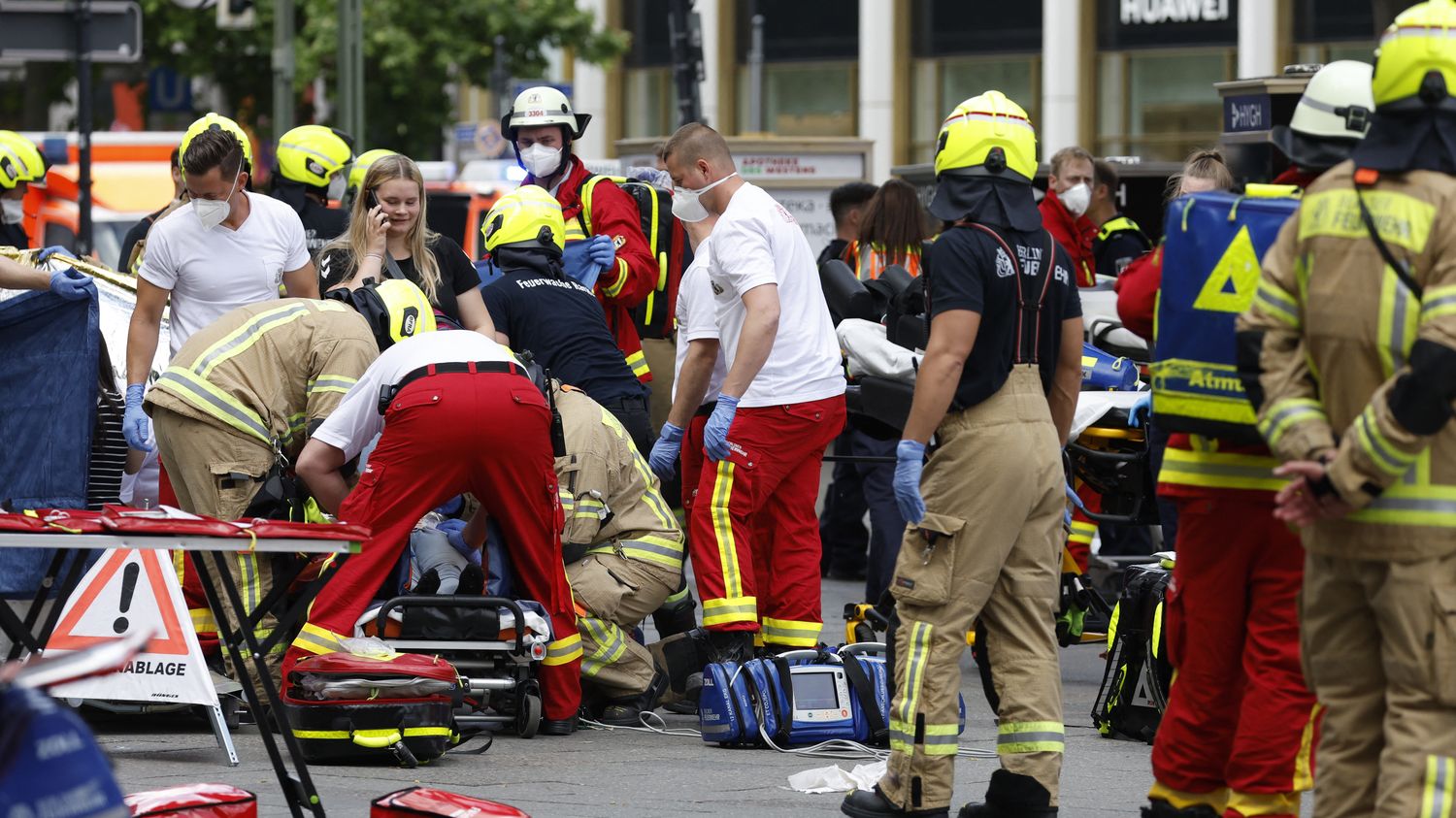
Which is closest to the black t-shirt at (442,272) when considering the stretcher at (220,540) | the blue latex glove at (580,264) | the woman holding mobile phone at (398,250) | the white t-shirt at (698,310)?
the woman holding mobile phone at (398,250)

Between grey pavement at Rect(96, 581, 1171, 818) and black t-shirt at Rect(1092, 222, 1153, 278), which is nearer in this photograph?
grey pavement at Rect(96, 581, 1171, 818)

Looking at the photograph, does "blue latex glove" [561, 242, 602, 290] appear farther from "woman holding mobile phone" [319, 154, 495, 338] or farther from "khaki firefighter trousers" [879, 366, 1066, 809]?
"khaki firefighter trousers" [879, 366, 1066, 809]

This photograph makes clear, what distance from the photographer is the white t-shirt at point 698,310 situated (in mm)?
8109

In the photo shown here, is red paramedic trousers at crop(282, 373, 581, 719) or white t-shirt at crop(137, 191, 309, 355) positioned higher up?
white t-shirt at crop(137, 191, 309, 355)

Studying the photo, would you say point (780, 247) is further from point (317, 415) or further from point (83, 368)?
point (83, 368)

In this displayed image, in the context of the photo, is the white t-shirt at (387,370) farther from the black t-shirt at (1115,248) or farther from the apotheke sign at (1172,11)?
the apotheke sign at (1172,11)

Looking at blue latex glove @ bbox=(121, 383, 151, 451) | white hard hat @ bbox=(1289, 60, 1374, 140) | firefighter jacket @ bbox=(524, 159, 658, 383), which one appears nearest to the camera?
white hard hat @ bbox=(1289, 60, 1374, 140)

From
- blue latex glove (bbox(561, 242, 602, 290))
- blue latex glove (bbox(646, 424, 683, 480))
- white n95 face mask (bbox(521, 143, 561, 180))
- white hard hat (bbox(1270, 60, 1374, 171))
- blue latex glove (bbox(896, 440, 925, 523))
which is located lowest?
blue latex glove (bbox(646, 424, 683, 480))

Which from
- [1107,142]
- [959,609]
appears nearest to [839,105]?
[1107,142]

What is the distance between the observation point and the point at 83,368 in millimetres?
8305

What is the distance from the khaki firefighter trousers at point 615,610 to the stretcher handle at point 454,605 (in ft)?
1.56

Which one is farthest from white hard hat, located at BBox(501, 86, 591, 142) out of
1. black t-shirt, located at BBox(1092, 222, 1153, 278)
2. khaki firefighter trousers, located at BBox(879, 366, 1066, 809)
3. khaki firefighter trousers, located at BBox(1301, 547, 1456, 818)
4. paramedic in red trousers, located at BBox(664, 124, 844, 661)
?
khaki firefighter trousers, located at BBox(1301, 547, 1456, 818)

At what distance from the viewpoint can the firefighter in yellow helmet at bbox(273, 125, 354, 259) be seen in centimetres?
995

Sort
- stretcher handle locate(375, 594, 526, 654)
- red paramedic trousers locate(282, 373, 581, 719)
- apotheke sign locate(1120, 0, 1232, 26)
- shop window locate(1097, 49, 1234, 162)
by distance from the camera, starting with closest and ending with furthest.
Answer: red paramedic trousers locate(282, 373, 581, 719)
stretcher handle locate(375, 594, 526, 654)
apotheke sign locate(1120, 0, 1232, 26)
shop window locate(1097, 49, 1234, 162)
